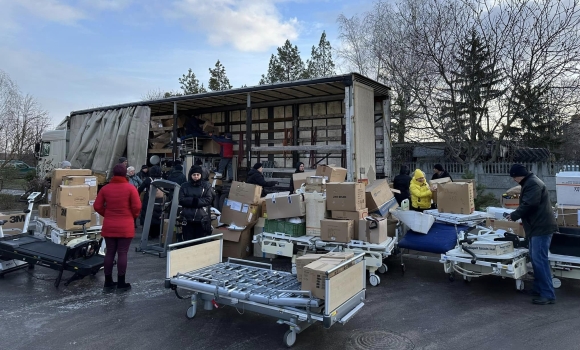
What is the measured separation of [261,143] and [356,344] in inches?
401

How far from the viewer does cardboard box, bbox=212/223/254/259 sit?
280 inches

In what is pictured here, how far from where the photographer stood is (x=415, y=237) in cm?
638

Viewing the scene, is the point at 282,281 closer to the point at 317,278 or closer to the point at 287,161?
the point at 317,278

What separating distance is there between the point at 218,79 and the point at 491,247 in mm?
30591

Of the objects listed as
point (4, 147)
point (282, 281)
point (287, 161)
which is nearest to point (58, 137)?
point (4, 147)

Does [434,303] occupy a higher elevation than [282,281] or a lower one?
lower

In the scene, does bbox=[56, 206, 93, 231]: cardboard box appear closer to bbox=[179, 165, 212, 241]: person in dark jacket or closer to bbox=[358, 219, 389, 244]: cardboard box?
bbox=[179, 165, 212, 241]: person in dark jacket

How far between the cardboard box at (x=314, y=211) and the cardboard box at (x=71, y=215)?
4.08 meters

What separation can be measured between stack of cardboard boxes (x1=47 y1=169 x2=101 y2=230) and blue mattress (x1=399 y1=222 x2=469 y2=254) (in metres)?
5.70

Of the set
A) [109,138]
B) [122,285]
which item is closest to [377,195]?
[122,285]

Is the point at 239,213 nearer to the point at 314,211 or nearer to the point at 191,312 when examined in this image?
the point at 314,211

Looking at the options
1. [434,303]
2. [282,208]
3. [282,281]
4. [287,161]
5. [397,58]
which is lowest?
[434,303]

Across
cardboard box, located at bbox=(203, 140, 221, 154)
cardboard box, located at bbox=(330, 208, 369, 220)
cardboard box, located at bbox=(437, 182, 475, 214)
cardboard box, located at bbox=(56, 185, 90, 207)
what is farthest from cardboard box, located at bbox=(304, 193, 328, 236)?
cardboard box, located at bbox=(203, 140, 221, 154)

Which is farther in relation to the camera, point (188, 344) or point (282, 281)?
point (282, 281)
